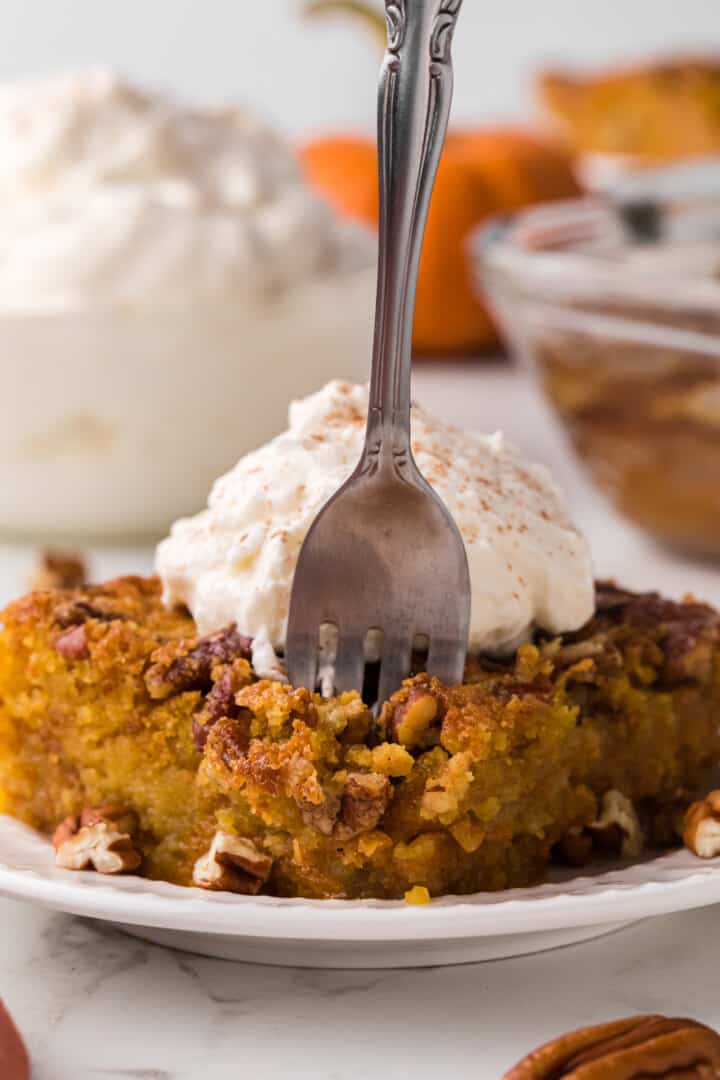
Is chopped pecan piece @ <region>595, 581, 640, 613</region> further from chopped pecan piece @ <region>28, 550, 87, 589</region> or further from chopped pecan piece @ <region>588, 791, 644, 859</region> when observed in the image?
chopped pecan piece @ <region>28, 550, 87, 589</region>

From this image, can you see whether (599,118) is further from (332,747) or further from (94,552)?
(332,747)

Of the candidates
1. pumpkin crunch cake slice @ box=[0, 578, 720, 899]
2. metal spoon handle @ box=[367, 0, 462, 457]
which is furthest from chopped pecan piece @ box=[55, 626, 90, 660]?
metal spoon handle @ box=[367, 0, 462, 457]

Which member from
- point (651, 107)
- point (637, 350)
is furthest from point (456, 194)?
point (651, 107)

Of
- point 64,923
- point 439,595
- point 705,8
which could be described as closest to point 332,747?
point 439,595

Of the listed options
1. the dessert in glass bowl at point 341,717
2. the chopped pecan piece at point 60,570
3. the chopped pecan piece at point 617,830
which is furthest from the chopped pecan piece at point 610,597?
the chopped pecan piece at point 60,570

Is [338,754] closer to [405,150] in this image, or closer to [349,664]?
[349,664]

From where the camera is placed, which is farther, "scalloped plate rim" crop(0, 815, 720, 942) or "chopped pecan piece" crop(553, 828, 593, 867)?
"chopped pecan piece" crop(553, 828, 593, 867)

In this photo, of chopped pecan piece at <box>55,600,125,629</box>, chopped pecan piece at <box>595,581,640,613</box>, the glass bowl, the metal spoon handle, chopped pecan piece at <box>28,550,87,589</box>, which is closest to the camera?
the metal spoon handle
